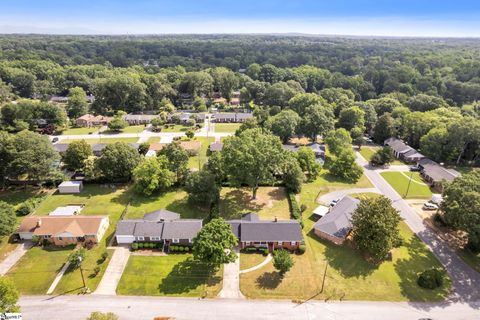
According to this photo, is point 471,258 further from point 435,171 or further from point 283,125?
point 283,125

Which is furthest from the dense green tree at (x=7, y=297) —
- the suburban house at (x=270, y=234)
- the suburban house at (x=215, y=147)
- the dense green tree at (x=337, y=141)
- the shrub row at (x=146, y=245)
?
the dense green tree at (x=337, y=141)

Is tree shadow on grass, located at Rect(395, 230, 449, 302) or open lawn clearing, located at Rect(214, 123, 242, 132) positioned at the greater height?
tree shadow on grass, located at Rect(395, 230, 449, 302)

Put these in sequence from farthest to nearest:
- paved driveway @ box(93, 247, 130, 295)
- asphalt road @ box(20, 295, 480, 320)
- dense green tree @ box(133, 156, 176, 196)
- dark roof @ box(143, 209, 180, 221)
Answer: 1. dense green tree @ box(133, 156, 176, 196)
2. dark roof @ box(143, 209, 180, 221)
3. paved driveway @ box(93, 247, 130, 295)
4. asphalt road @ box(20, 295, 480, 320)

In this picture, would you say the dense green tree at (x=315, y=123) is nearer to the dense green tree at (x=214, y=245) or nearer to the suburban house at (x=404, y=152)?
the suburban house at (x=404, y=152)

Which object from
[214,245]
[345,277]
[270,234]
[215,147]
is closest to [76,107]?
[215,147]

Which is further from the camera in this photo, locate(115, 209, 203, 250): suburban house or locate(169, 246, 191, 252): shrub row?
locate(115, 209, 203, 250): suburban house

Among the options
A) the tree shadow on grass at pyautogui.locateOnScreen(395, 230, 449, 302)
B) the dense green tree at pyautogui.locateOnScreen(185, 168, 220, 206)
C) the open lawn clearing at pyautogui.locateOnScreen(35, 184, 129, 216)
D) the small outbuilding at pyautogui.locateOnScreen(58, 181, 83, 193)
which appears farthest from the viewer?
the small outbuilding at pyautogui.locateOnScreen(58, 181, 83, 193)

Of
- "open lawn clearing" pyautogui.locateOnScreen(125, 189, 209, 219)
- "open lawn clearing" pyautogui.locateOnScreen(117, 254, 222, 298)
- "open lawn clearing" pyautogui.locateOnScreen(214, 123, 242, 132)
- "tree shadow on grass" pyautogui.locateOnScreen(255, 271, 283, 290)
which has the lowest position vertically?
"open lawn clearing" pyautogui.locateOnScreen(214, 123, 242, 132)

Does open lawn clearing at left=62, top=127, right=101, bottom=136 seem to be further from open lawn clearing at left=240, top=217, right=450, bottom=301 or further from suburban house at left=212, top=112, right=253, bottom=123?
open lawn clearing at left=240, top=217, right=450, bottom=301

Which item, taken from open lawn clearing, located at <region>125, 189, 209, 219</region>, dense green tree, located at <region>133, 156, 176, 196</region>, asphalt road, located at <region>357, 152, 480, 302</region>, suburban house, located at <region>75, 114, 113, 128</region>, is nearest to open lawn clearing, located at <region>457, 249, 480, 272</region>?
asphalt road, located at <region>357, 152, 480, 302</region>
